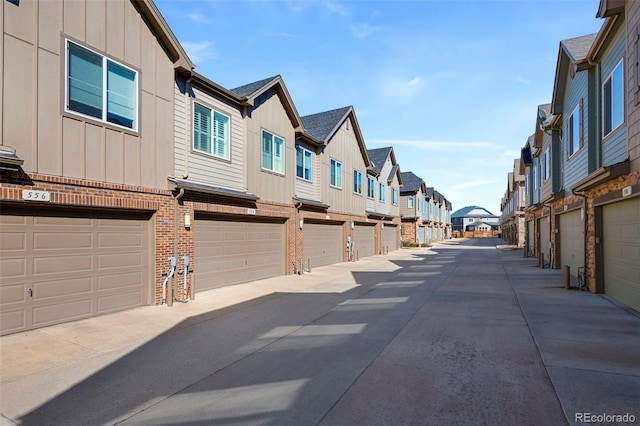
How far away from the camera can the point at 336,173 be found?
71.1 ft

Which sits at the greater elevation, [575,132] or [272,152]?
[575,132]

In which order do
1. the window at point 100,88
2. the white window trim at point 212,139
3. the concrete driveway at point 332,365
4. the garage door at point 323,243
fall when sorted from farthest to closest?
1. the garage door at point 323,243
2. the white window trim at point 212,139
3. the window at point 100,88
4. the concrete driveway at point 332,365

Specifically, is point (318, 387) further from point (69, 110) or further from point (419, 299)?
point (69, 110)

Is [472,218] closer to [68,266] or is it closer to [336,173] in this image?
[336,173]

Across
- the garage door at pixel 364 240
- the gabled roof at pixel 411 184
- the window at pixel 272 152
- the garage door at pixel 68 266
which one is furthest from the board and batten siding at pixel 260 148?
the gabled roof at pixel 411 184

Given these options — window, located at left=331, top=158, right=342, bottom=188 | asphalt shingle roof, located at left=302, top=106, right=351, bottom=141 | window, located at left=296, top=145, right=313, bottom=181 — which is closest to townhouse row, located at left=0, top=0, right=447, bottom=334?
window, located at left=296, top=145, right=313, bottom=181

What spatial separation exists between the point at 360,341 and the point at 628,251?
7.34 metres

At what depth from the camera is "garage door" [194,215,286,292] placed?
11758 mm

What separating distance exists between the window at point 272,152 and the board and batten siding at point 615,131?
11.1 m

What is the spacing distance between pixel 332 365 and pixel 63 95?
766cm

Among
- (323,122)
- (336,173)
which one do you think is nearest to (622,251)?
(336,173)

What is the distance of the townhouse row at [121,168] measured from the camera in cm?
719

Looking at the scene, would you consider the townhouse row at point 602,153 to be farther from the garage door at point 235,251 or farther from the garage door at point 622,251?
the garage door at point 235,251

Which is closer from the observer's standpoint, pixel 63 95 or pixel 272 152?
pixel 63 95
